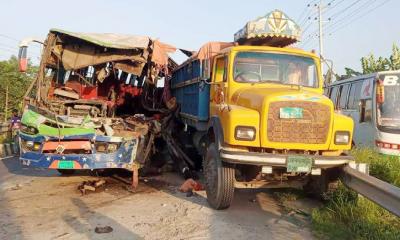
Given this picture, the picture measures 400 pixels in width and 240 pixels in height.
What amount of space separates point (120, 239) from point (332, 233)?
2.56 m

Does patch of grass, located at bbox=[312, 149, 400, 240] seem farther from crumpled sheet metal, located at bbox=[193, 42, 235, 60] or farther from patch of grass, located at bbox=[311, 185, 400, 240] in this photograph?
crumpled sheet metal, located at bbox=[193, 42, 235, 60]

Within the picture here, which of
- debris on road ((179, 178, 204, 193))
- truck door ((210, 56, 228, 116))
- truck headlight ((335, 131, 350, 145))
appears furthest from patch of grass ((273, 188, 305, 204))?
truck door ((210, 56, 228, 116))

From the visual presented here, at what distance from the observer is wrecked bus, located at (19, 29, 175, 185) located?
6801 millimetres

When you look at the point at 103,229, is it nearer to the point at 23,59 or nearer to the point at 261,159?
the point at 261,159

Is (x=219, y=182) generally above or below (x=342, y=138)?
below

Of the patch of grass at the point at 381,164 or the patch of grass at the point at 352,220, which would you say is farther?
the patch of grass at the point at 381,164

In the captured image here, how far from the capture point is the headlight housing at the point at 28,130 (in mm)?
6910

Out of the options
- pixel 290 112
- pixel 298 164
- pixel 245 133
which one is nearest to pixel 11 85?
pixel 245 133

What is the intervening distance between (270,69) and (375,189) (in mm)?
2665

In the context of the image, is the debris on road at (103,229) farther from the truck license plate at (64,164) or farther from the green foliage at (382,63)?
the green foliage at (382,63)

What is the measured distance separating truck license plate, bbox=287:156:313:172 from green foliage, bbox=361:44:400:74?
60.7 feet

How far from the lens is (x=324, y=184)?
20.8ft

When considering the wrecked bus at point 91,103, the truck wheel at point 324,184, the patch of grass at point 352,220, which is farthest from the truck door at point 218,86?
the patch of grass at point 352,220

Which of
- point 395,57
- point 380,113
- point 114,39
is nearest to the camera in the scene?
point 380,113
